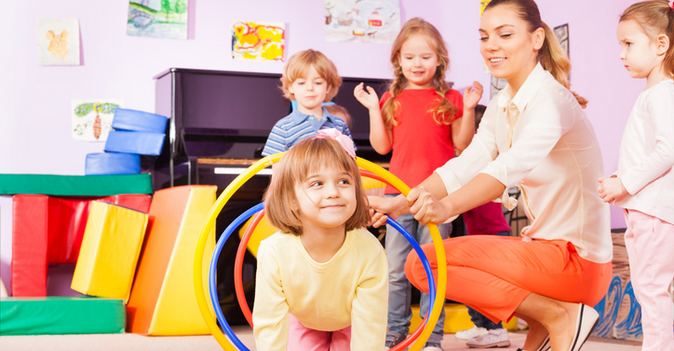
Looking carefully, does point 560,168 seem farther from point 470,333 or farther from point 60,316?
point 60,316

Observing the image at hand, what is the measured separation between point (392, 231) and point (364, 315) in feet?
4.28

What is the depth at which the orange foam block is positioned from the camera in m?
4.32

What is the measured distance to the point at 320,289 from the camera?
7.95ft

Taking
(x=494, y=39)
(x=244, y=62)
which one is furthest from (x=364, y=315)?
(x=244, y=62)

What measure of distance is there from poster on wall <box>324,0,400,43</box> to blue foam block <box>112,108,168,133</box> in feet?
4.05

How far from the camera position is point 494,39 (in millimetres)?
2672

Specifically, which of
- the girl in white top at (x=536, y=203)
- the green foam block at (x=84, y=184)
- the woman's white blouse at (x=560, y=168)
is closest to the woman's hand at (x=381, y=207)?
the girl in white top at (x=536, y=203)

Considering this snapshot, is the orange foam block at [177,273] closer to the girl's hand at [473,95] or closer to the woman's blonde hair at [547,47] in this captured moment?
the girl's hand at [473,95]

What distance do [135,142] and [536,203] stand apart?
9.01 ft

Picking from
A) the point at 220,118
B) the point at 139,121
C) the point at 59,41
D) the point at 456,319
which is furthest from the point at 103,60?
the point at 456,319

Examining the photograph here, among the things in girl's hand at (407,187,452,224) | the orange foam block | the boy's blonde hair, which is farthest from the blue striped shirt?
girl's hand at (407,187,452,224)

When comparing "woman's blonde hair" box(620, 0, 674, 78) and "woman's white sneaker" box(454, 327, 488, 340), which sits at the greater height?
"woman's blonde hair" box(620, 0, 674, 78)

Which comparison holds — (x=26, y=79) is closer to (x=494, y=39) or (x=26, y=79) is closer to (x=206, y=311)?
(x=206, y=311)

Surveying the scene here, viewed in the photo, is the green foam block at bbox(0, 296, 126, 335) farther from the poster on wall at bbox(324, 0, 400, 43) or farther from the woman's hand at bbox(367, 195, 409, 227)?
the woman's hand at bbox(367, 195, 409, 227)
